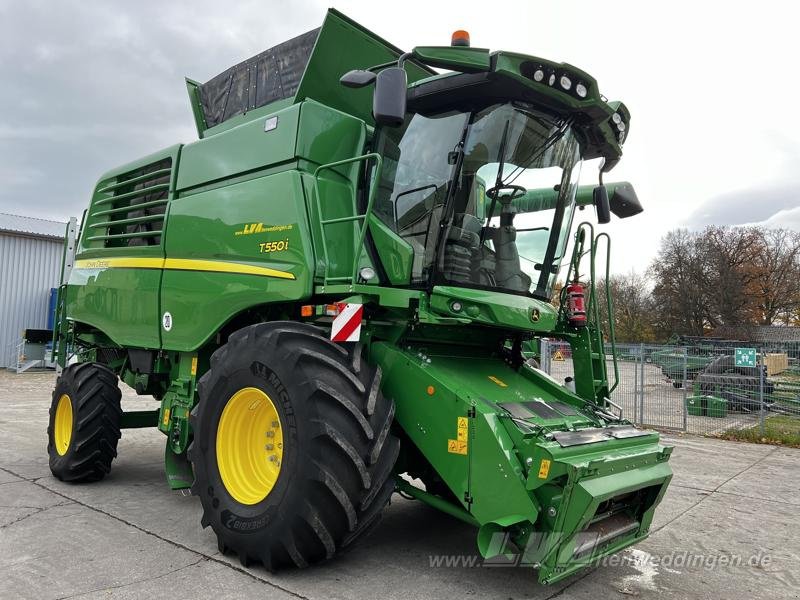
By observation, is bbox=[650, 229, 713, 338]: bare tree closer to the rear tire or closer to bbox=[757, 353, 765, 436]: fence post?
bbox=[757, 353, 765, 436]: fence post

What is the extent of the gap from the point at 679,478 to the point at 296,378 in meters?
5.28

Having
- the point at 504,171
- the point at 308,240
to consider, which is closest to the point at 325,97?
the point at 308,240

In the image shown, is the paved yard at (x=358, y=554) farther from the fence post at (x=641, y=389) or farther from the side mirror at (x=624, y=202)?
the fence post at (x=641, y=389)

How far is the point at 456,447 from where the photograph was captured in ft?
11.3

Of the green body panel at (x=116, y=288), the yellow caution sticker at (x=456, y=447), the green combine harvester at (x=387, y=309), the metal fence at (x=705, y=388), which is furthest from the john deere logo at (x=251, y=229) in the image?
the metal fence at (x=705, y=388)

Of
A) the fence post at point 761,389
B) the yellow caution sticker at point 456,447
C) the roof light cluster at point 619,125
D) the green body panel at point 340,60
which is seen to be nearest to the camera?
the yellow caution sticker at point 456,447

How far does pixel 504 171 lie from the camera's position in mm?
3994

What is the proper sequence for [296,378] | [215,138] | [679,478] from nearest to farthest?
1. [296,378]
2. [215,138]
3. [679,478]

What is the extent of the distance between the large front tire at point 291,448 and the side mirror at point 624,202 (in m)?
2.93

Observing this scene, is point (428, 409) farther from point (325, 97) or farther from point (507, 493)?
point (325, 97)

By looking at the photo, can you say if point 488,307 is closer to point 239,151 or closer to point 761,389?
point 239,151

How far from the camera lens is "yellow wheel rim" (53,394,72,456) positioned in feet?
19.7

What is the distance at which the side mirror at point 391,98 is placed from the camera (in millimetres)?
3475

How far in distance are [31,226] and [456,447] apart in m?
21.5
